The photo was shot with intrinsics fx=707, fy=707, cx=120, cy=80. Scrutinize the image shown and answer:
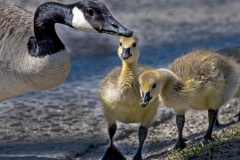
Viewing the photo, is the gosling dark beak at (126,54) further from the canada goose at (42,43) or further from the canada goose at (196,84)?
the canada goose at (42,43)

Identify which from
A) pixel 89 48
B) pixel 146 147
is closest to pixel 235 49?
pixel 146 147

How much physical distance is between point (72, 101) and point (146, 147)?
159 centimetres

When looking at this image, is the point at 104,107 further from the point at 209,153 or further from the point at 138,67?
the point at 209,153

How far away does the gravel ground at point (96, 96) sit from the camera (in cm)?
677

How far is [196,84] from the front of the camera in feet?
20.2

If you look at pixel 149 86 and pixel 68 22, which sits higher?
pixel 68 22

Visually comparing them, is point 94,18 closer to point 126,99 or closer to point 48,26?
point 48,26

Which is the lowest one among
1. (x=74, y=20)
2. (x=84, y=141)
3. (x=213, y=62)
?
(x=84, y=141)

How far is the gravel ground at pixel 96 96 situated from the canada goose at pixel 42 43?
2.63 ft

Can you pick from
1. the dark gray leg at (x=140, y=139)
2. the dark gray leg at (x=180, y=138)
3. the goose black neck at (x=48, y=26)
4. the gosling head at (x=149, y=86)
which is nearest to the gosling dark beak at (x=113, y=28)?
the goose black neck at (x=48, y=26)

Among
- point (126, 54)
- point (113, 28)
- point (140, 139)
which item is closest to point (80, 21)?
point (113, 28)

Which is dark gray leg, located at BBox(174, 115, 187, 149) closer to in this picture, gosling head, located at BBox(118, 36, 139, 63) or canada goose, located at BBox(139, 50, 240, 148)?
canada goose, located at BBox(139, 50, 240, 148)

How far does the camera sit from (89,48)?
33.0 feet

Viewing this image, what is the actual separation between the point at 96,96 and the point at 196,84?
2217 millimetres
